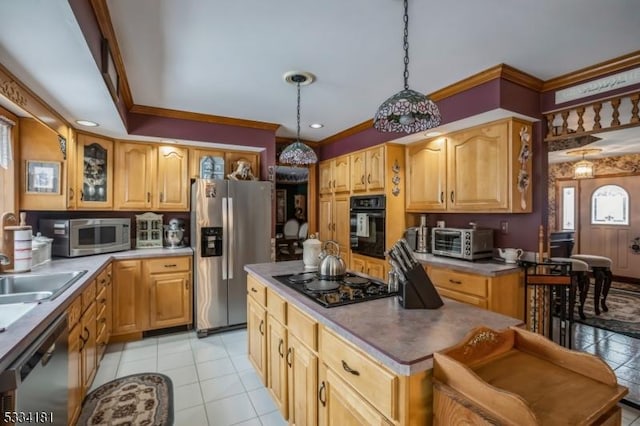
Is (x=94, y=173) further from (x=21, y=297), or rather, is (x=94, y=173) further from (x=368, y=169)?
(x=368, y=169)

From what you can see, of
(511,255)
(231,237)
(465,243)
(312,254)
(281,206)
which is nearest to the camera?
(312,254)

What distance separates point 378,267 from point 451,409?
9.47 feet

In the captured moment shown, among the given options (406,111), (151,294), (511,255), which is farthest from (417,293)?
(151,294)

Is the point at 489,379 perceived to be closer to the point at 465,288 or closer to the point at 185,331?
the point at 465,288

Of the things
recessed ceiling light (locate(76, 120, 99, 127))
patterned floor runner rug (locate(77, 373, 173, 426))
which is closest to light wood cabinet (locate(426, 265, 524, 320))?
patterned floor runner rug (locate(77, 373, 173, 426))

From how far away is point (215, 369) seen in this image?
2701mm

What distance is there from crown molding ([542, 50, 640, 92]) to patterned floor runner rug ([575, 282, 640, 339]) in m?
2.80

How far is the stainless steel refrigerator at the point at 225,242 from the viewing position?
341 cm

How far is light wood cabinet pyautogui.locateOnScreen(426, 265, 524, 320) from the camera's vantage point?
2605 mm

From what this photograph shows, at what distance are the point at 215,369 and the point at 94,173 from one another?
7.79ft

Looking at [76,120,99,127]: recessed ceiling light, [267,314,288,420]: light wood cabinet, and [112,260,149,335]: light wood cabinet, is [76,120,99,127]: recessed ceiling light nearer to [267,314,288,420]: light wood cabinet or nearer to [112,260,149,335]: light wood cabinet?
[112,260,149,335]: light wood cabinet

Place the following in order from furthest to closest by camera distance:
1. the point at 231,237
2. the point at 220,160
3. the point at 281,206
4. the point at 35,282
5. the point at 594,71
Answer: the point at 281,206 → the point at 220,160 → the point at 231,237 → the point at 594,71 → the point at 35,282

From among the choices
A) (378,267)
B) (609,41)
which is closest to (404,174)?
(378,267)

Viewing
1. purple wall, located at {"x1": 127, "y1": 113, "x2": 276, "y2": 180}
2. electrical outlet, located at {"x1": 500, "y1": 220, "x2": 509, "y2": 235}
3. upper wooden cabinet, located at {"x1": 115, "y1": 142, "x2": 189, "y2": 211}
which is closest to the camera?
electrical outlet, located at {"x1": 500, "y1": 220, "x2": 509, "y2": 235}
